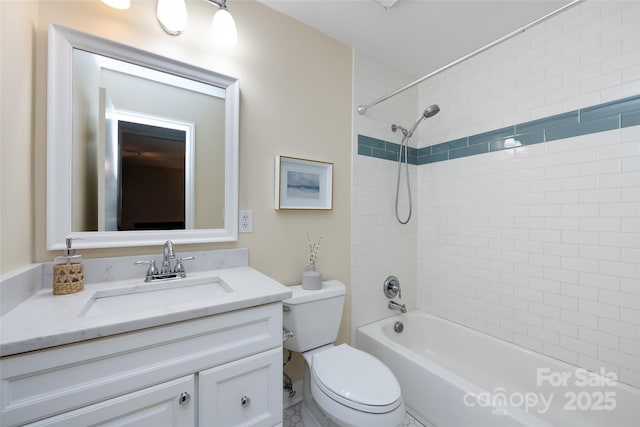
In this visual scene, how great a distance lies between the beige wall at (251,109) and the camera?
0.89m

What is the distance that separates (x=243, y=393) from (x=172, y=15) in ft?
5.26

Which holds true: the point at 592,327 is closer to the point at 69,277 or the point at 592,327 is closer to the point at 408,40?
the point at 408,40

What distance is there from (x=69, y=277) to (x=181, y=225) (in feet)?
1.46

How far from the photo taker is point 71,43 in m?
1.05

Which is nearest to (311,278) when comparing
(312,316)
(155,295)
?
(312,316)

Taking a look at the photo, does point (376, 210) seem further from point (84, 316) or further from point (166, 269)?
point (84, 316)

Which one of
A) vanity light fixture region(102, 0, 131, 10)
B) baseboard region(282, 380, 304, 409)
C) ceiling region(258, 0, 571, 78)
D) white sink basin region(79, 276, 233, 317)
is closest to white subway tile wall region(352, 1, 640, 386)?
ceiling region(258, 0, 571, 78)

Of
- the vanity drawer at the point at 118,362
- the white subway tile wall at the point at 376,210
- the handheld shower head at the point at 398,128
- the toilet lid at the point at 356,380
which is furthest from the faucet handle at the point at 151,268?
the handheld shower head at the point at 398,128

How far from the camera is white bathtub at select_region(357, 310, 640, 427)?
4.01 feet

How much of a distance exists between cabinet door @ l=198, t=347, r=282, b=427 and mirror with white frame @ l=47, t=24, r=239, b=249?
2.09ft

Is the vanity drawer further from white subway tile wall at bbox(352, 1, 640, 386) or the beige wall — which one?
white subway tile wall at bbox(352, 1, 640, 386)

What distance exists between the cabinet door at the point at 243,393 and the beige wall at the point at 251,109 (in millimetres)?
596

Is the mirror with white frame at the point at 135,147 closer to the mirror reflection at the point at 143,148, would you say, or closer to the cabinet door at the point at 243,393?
the mirror reflection at the point at 143,148

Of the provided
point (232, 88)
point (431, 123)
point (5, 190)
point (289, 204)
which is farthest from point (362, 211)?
point (5, 190)
